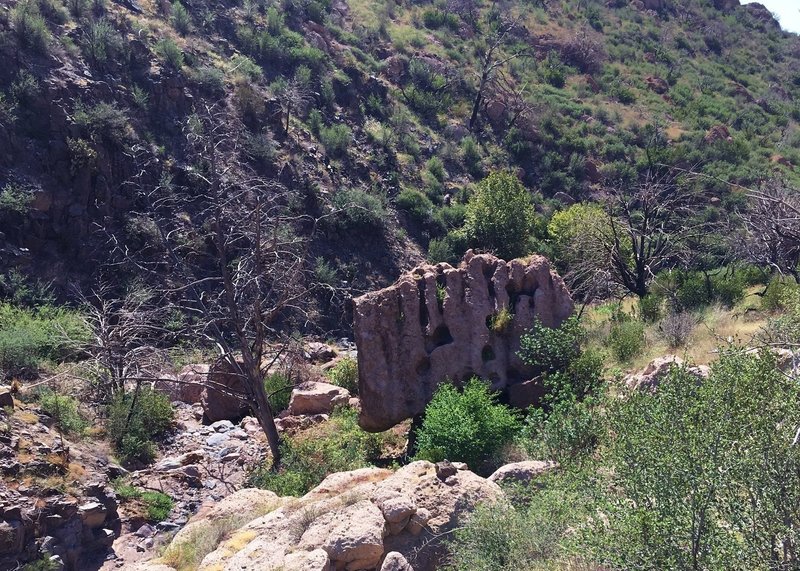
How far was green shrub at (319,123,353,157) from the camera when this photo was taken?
3105 cm

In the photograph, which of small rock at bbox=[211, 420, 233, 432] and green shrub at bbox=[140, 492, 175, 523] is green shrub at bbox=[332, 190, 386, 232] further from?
green shrub at bbox=[140, 492, 175, 523]

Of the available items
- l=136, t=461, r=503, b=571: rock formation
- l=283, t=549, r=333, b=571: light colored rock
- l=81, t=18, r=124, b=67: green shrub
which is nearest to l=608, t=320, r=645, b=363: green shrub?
l=136, t=461, r=503, b=571: rock formation

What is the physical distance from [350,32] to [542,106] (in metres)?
11.6

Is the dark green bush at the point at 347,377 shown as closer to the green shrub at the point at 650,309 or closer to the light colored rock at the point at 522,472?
the green shrub at the point at 650,309

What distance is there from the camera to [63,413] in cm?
1230

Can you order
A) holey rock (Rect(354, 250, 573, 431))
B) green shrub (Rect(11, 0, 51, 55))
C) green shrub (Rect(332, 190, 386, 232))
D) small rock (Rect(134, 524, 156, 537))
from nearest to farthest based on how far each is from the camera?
small rock (Rect(134, 524, 156, 537)), holey rock (Rect(354, 250, 573, 431)), green shrub (Rect(11, 0, 51, 55)), green shrub (Rect(332, 190, 386, 232))

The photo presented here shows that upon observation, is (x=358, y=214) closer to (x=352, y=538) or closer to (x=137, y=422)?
(x=137, y=422)

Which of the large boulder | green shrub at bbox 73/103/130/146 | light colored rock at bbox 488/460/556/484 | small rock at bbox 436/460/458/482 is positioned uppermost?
green shrub at bbox 73/103/130/146

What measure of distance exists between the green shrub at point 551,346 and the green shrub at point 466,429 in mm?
1112

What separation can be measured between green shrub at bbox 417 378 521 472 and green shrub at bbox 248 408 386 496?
135cm

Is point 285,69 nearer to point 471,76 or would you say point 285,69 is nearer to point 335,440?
point 471,76

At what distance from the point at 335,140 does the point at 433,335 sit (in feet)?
68.4

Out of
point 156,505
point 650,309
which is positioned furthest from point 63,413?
point 650,309

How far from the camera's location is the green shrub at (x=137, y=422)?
1303cm
